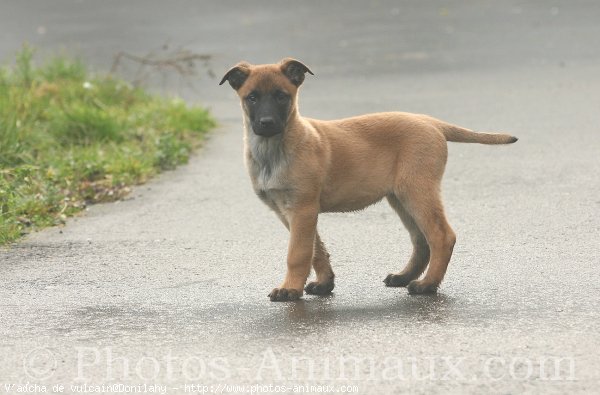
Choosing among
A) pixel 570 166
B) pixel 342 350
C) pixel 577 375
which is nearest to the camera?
pixel 577 375

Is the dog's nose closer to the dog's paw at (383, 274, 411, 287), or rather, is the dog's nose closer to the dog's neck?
the dog's neck

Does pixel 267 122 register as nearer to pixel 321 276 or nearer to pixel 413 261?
pixel 321 276

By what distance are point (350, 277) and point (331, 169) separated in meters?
0.72

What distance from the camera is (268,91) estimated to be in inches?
255

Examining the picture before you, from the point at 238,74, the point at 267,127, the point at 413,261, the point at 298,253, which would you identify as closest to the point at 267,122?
the point at 267,127

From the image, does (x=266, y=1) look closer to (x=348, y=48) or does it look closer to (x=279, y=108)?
(x=348, y=48)

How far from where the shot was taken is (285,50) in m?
17.3

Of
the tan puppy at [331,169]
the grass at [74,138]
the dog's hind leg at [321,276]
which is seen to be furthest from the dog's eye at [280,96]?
the grass at [74,138]

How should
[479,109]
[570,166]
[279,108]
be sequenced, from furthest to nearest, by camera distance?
[479,109], [570,166], [279,108]

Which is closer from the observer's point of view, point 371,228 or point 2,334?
point 2,334

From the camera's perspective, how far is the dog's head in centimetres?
632

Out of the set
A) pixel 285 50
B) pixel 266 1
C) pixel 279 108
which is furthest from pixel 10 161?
pixel 266 1

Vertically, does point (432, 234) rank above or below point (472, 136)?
below

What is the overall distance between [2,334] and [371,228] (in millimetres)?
3139
